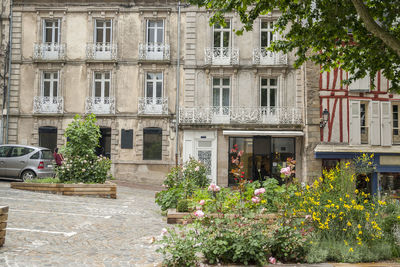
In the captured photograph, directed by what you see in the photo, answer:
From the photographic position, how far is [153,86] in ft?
68.2

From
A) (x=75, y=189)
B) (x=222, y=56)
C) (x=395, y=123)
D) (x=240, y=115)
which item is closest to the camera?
(x=75, y=189)

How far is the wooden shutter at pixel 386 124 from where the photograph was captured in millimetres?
18625

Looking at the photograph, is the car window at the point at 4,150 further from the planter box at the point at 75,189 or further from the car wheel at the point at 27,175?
the planter box at the point at 75,189

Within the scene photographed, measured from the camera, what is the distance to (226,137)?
65.3ft

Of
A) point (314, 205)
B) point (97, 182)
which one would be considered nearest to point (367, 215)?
point (314, 205)

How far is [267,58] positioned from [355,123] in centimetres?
552

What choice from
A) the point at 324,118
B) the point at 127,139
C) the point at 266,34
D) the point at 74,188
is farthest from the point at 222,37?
the point at 74,188

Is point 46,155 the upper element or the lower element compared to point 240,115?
lower

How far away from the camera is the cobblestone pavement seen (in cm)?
518

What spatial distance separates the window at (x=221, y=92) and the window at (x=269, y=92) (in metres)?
1.90

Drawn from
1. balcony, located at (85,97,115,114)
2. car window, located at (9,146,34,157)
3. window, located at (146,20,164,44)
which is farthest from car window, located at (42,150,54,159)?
window, located at (146,20,164,44)

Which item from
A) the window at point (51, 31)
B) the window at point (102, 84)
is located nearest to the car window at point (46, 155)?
the window at point (102, 84)

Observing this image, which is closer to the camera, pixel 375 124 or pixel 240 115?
pixel 375 124

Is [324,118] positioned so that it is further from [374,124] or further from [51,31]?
[51,31]
